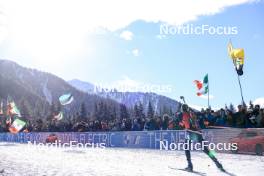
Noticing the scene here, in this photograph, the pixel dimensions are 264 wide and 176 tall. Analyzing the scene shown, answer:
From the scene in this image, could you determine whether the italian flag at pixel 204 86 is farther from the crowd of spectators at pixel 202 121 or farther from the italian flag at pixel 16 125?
the italian flag at pixel 16 125


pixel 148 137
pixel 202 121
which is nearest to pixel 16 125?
pixel 148 137

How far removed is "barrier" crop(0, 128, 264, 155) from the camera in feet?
66.0

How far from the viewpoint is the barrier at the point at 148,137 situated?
20109mm

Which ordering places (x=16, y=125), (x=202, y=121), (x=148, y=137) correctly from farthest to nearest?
(x=16, y=125)
(x=148, y=137)
(x=202, y=121)

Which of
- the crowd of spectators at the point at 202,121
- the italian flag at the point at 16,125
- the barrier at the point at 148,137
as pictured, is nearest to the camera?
the crowd of spectators at the point at 202,121

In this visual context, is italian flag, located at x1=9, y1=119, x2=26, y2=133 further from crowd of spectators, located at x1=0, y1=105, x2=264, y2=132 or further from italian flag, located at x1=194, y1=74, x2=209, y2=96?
italian flag, located at x1=194, y1=74, x2=209, y2=96

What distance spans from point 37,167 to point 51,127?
25956 mm

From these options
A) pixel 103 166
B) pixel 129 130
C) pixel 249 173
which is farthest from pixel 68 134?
pixel 249 173

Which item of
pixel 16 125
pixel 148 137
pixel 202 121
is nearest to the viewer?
pixel 202 121

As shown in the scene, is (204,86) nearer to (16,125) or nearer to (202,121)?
(202,121)

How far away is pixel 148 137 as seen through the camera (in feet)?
83.9

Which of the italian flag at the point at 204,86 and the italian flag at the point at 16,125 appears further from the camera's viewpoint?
the italian flag at the point at 16,125

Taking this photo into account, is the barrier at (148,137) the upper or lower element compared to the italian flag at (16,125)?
lower

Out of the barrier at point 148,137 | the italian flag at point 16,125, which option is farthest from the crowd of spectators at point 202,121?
the italian flag at point 16,125
